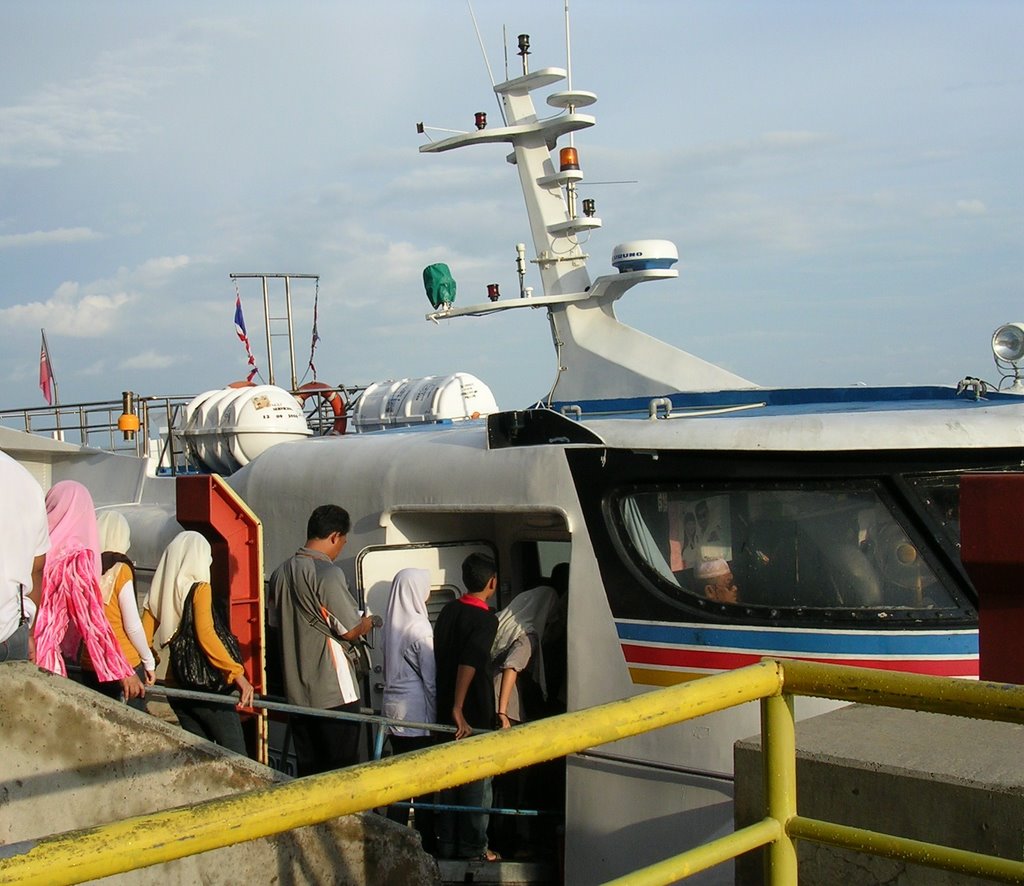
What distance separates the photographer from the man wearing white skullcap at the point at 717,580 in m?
5.91

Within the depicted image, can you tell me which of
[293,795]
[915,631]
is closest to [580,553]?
[915,631]

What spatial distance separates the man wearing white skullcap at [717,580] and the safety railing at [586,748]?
309cm

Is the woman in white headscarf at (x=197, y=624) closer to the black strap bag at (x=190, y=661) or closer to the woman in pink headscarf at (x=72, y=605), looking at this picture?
the black strap bag at (x=190, y=661)

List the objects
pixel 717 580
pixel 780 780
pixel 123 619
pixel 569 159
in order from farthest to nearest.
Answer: pixel 569 159 → pixel 123 619 → pixel 717 580 → pixel 780 780

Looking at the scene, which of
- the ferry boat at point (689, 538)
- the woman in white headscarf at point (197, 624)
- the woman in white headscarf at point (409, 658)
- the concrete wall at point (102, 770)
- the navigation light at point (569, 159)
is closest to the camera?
the concrete wall at point (102, 770)

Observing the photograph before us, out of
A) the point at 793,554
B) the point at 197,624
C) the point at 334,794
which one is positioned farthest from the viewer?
the point at 197,624

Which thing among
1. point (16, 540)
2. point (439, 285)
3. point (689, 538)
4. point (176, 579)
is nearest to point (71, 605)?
point (176, 579)

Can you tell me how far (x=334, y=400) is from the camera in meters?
14.3

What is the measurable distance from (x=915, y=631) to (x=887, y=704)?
3.12m

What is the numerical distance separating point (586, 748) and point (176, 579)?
182 inches

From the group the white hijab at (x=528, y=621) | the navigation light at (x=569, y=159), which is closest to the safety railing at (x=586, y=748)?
the white hijab at (x=528, y=621)

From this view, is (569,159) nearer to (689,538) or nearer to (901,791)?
(689,538)

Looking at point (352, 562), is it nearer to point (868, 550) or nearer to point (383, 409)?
point (868, 550)

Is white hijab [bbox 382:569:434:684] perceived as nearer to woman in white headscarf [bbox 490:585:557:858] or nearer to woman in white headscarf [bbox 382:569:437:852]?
woman in white headscarf [bbox 382:569:437:852]
